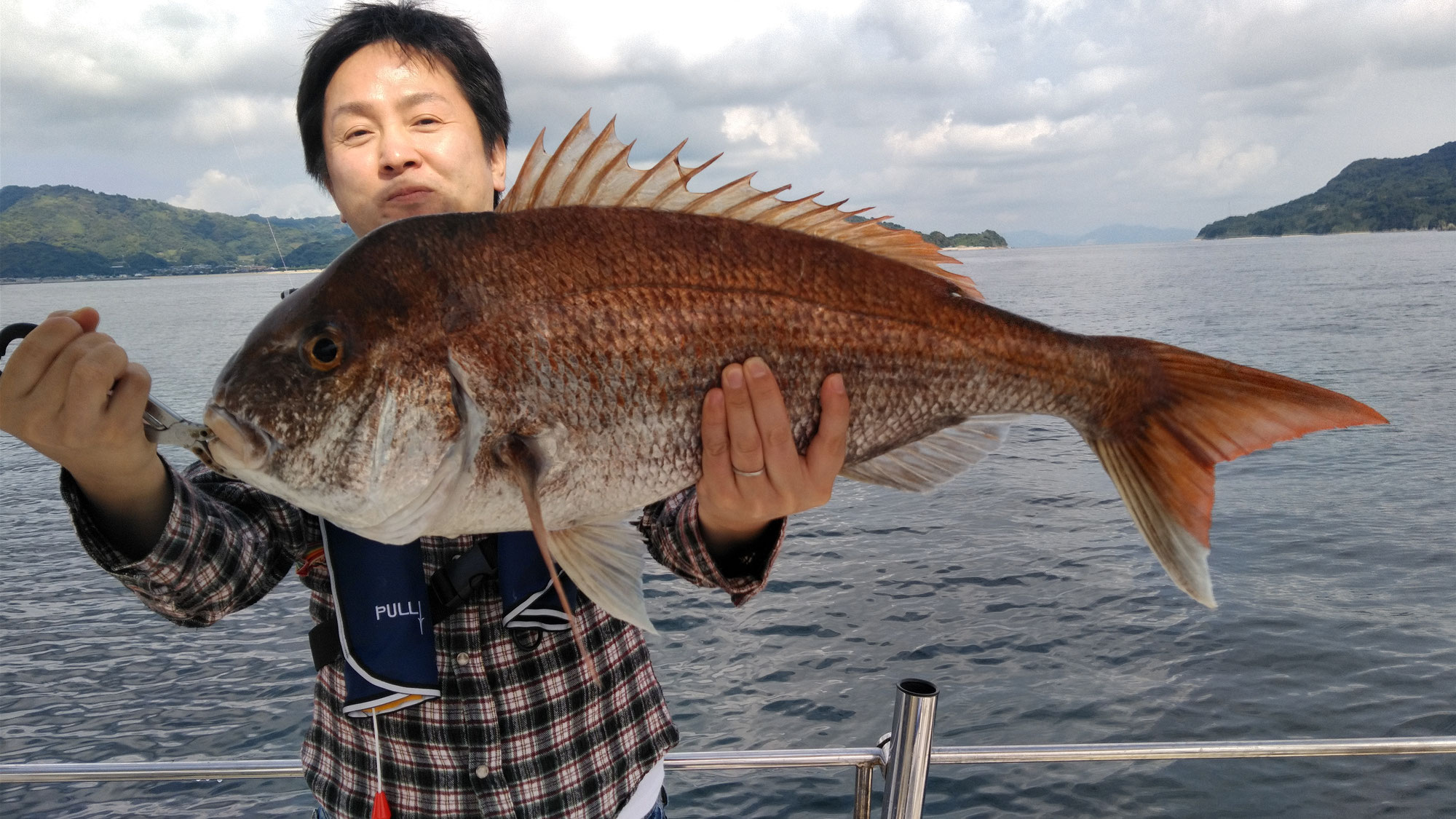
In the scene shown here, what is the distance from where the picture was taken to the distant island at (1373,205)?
133 metres

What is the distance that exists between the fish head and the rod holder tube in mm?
1441

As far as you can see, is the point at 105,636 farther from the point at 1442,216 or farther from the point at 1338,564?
the point at 1442,216

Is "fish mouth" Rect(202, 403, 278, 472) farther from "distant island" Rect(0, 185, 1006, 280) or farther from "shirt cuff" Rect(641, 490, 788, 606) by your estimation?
"distant island" Rect(0, 185, 1006, 280)

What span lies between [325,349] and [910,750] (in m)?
1.85

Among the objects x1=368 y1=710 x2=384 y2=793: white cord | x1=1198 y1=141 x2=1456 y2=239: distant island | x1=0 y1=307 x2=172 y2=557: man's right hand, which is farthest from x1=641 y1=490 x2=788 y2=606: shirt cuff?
x1=1198 y1=141 x2=1456 y2=239: distant island

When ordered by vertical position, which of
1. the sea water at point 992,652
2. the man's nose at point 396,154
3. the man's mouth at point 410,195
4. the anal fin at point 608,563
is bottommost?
the sea water at point 992,652

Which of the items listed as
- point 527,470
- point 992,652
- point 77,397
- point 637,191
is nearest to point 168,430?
point 77,397

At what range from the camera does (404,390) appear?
1.69 metres

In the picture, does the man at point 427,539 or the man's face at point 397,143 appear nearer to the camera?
the man at point 427,539

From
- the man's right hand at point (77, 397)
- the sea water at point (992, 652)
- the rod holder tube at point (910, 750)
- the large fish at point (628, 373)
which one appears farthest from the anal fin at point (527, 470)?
the sea water at point (992, 652)

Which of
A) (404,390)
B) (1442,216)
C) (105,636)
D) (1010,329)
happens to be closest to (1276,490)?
(1010,329)

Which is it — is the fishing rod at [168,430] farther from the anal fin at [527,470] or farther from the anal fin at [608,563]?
the anal fin at [608,563]

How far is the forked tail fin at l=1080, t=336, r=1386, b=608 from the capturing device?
1.81 m

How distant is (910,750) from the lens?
2.43 metres
